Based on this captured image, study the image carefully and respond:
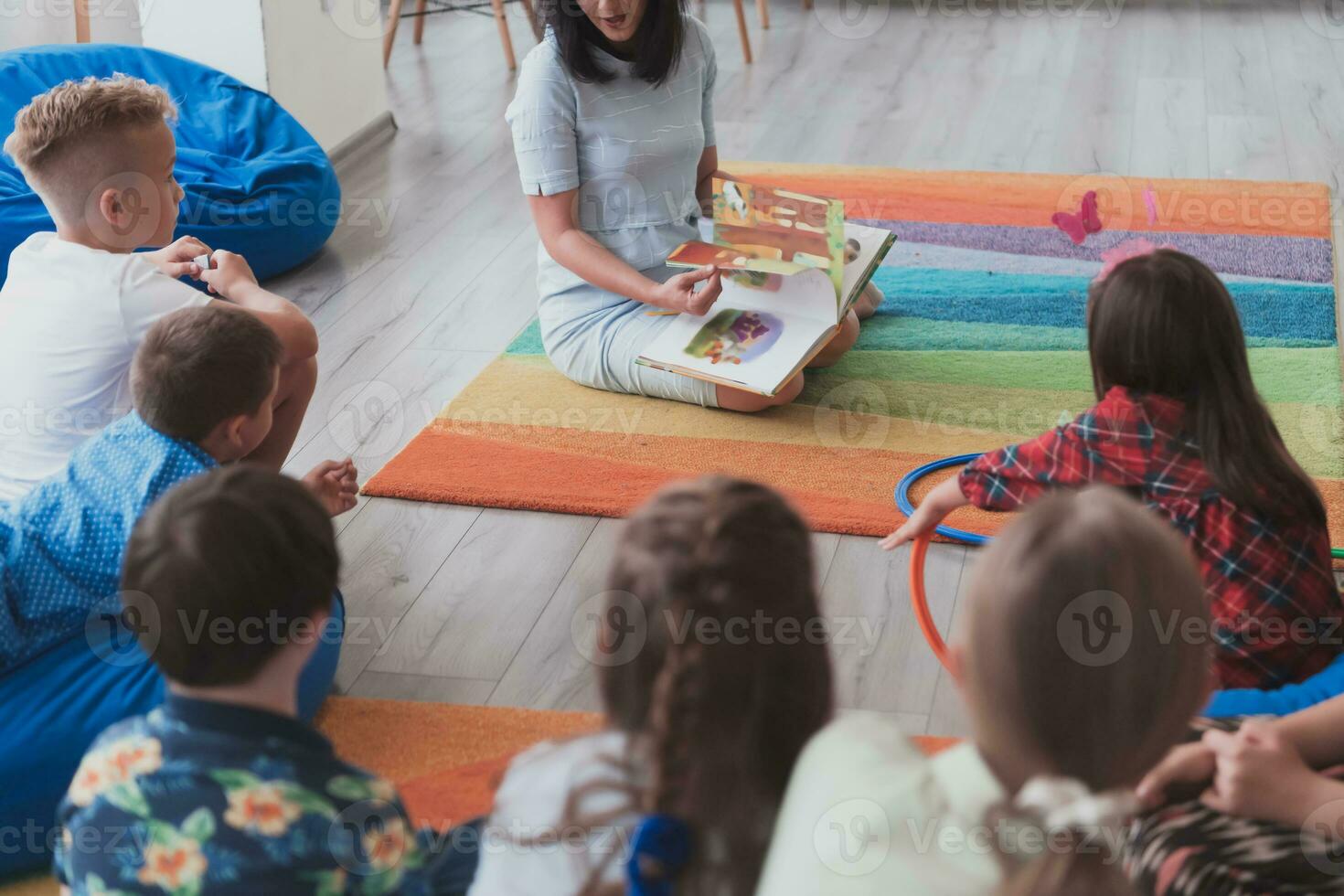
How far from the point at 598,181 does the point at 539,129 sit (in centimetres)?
15

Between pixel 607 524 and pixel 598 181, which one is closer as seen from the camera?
pixel 607 524

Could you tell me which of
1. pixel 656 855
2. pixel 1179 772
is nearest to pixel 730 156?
pixel 1179 772

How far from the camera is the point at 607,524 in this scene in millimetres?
2168

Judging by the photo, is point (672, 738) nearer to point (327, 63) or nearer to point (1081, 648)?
point (1081, 648)

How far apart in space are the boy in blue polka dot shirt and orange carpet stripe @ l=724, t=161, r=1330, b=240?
1.85m

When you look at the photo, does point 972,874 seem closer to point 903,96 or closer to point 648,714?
point 648,714

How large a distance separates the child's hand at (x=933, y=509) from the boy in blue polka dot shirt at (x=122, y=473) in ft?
2.51

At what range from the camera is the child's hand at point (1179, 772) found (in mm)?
1213

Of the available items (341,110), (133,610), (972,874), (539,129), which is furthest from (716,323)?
(341,110)

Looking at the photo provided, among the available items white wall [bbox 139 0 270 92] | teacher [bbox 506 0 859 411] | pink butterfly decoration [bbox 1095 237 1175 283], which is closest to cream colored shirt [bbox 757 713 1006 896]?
pink butterfly decoration [bbox 1095 237 1175 283]

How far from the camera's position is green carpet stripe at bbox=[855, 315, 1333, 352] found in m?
2.70

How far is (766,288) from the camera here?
2500mm

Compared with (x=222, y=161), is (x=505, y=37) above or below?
below

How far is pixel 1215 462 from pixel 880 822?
74 centimetres
